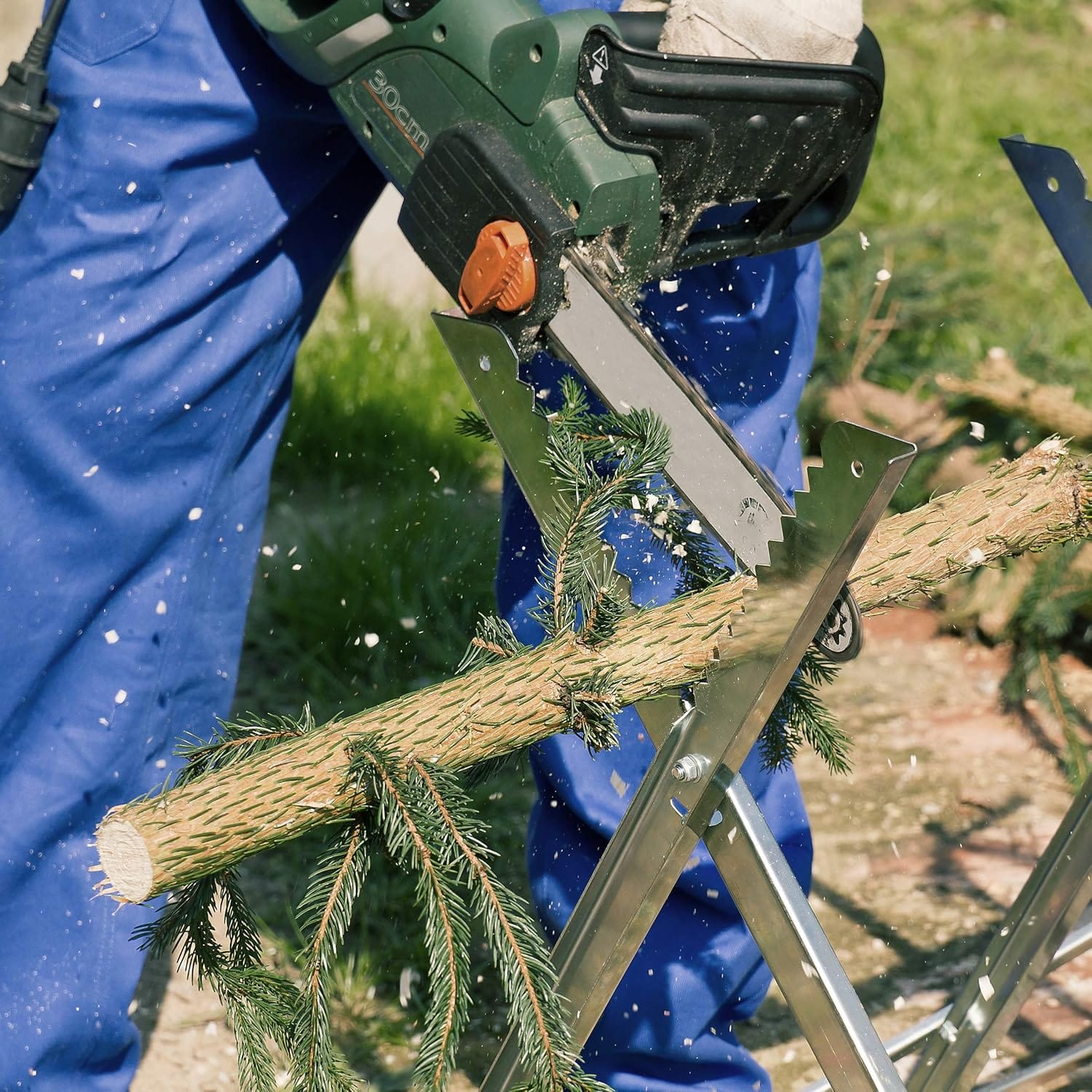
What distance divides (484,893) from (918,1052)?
1.26 metres

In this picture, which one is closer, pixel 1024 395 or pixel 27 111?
pixel 27 111

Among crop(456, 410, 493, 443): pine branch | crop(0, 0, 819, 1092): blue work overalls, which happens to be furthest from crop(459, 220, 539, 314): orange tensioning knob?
crop(0, 0, 819, 1092): blue work overalls

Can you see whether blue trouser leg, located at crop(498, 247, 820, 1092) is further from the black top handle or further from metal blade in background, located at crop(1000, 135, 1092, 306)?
metal blade in background, located at crop(1000, 135, 1092, 306)

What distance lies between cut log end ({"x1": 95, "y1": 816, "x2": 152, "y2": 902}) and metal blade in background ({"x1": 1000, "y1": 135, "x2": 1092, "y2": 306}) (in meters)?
1.09

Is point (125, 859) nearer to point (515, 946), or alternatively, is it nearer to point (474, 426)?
point (515, 946)

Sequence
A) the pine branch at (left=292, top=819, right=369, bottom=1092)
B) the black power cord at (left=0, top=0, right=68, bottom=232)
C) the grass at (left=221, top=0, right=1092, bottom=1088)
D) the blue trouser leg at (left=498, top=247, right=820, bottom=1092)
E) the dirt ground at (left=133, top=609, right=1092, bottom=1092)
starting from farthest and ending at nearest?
1. the grass at (left=221, top=0, right=1092, bottom=1088)
2. the dirt ground at (left=133, top=609, right=1092, bottom=1092)
3. the blue trouser leg at (left=498, top=247, right=820, bottom=1092)
4. the black power cord at (left=0, top=0, right=68, bottom=232)
5. the pine branch at (left=292, top=819, right=369, bottom=1092)

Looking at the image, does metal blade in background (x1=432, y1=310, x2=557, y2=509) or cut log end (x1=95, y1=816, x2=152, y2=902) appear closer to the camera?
cut log end (x1=95, y1=816, x2=152, y2=902)

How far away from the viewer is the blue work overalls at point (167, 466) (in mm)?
1498

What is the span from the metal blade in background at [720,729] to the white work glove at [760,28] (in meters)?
0.59

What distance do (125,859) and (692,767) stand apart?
1.44 feet

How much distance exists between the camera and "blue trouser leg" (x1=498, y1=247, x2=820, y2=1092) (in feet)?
5.48

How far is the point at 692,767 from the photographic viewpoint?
1087 mm

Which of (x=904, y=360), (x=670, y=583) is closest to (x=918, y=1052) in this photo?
(x=670, y=583)

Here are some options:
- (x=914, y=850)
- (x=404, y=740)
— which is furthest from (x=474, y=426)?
(x=914, y=850)
